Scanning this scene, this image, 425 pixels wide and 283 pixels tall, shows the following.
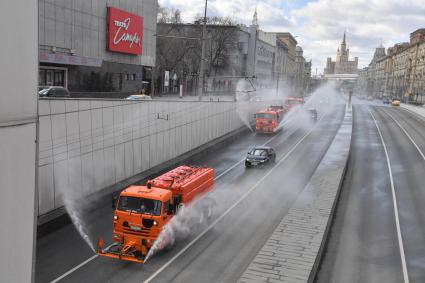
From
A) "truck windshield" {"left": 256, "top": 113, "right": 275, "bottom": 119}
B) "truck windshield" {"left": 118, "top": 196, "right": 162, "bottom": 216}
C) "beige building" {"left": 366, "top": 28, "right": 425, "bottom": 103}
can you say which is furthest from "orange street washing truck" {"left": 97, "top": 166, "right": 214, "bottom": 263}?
"beige building" {"left": 366, "top": 28, "right": 425, "bottom": 103}

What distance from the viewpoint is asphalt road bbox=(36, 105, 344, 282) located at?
1401 centimetres

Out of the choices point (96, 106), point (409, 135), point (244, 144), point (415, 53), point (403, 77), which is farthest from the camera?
point (403, 77)

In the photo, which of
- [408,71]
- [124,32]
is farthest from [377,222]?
[408,71]

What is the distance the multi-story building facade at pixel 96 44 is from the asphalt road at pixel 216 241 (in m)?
16.6

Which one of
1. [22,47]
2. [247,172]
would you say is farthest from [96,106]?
[22,47]

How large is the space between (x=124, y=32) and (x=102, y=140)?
1199 inches

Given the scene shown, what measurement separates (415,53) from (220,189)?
431 feet

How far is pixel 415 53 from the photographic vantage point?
13500 centimetres

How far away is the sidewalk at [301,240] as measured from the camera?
12828mm

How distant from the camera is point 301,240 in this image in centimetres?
1576

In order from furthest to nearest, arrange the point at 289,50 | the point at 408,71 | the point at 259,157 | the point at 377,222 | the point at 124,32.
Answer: the point at 289,50 → the point at 408,71 → the point at 124,32 → the point at 259,157 → the point at 377,222

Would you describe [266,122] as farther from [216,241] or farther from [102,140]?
[216,241]

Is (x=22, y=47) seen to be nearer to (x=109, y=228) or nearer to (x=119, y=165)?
(x=109, y=228)

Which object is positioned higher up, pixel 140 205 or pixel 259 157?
pixel 140 205
